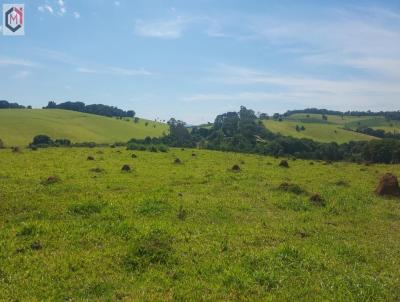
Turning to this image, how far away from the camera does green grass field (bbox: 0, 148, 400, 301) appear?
37.7 feet

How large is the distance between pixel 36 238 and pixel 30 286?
148 inches

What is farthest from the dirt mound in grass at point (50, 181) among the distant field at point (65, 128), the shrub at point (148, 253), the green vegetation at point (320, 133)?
the green vegetation at point (320, 133)

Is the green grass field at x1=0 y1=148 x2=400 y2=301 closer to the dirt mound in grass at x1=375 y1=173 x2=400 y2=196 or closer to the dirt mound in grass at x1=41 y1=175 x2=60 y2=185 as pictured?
the dirt mound in grass at x1=41 y1=175 x2=60 y2=185

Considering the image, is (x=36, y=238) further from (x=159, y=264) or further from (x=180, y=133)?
(x=180, y=133)

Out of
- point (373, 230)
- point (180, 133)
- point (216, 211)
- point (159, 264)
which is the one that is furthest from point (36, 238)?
point (180, 133)

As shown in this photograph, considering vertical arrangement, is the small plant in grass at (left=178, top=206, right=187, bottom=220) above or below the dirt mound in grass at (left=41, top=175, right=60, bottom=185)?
below

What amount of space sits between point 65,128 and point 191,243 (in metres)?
126

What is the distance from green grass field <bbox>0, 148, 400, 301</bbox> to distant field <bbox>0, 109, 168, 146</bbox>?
86.3 metres

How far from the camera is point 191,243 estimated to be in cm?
1507

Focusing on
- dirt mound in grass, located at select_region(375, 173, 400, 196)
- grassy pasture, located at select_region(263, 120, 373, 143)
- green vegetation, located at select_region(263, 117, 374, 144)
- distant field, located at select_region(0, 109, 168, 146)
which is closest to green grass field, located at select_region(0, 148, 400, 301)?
dirt mound in grass, located at select_region(375, 173, 400, 196)

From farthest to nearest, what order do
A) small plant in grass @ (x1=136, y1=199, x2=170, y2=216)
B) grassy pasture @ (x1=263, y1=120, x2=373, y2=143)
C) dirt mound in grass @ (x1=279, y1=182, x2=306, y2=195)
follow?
1. grassy pasture @ (x1=263, y1=120, x2=373, y2=143)
2. dirt mound in grass @ (x1=279, y1=182, x2=306, y2=195)
3. small plant in grass @ (x1=136, y1=199, x2=170, y2=216)

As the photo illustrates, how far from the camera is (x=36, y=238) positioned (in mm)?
14703

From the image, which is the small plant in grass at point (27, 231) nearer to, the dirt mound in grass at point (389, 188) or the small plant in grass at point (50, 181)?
the small plant in grass at point (50, 181)

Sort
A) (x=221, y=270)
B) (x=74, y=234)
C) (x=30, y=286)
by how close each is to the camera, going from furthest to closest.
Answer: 1. (x=74, y=234)
2. (x=221, y=270)
3. (x=30, y=286)
